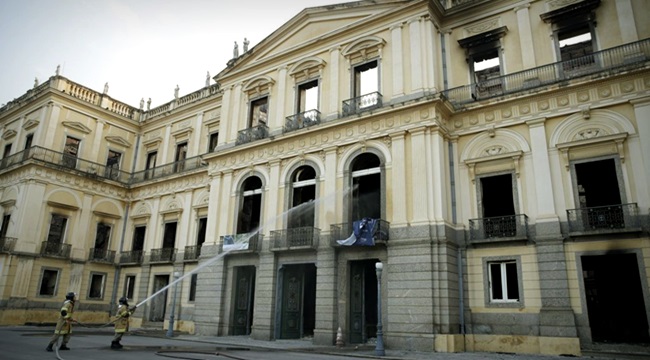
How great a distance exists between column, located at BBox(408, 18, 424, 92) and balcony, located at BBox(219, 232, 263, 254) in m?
9.15

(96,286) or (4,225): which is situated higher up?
(4,225)

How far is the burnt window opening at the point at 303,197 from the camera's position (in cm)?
1998

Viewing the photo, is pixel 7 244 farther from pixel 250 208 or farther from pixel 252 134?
pixel 252 134

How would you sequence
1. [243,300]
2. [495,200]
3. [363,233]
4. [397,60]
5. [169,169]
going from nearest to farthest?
1. [363,233]
2. [495,200]
3. [397,60]
4. [243,300]
5. [169,169]

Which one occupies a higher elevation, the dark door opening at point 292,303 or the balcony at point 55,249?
the balcony at point 55,249

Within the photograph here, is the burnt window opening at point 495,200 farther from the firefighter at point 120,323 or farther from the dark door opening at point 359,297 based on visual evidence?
the firefighter at point 120,323

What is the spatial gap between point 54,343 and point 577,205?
1646 centimetres

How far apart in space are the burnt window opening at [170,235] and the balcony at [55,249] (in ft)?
17.2

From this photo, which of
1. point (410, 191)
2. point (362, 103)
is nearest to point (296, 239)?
point (410, 191)

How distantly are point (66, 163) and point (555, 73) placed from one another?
85.4 feet

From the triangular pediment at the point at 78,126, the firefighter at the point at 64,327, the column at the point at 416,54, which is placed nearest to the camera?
the firefighter at the point at 64,327

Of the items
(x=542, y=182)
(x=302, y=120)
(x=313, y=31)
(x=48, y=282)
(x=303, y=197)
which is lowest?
(x=48, y=282)

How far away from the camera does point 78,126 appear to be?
28.5 meters

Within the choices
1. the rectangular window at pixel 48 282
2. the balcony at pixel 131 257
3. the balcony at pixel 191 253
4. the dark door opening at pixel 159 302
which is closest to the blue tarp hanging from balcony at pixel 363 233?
the balcony at pixel 191 253
